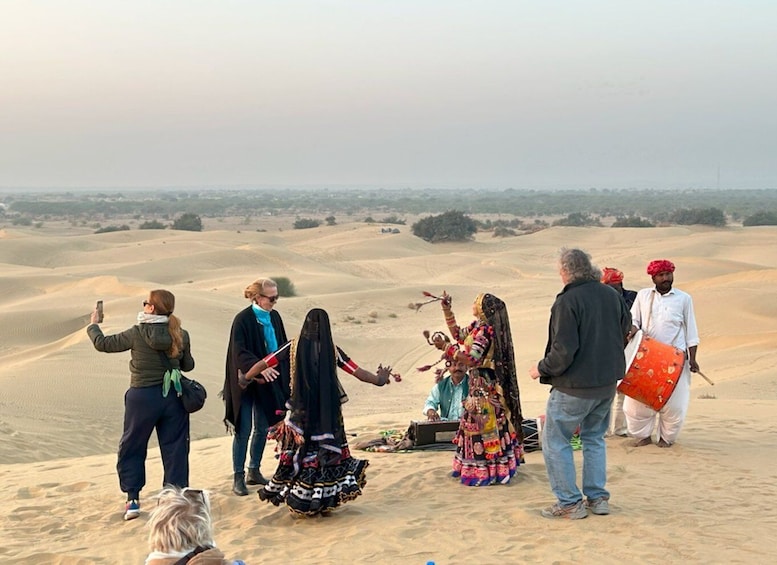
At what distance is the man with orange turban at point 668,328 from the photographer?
800 cm

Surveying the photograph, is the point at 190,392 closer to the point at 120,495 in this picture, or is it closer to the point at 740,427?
the point at 120,495

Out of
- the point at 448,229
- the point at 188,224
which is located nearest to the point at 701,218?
the point at 448,229

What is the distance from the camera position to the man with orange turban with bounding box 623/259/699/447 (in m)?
8.00

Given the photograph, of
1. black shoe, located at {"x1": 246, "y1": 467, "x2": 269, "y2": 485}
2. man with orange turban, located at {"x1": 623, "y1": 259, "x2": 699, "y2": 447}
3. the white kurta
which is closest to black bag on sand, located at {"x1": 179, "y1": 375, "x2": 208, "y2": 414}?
black shoe, located at {"x1": 246, "y1": 467, "x2": 269, "y2": 485}

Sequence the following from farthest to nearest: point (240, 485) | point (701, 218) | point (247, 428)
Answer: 1. point (701, 218)
2. point (240, 485)
3. point (247, 428)

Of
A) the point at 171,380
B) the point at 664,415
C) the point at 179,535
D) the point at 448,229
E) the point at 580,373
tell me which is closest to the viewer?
the point at 179,535

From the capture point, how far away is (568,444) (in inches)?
239

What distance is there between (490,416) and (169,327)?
2666 millimetres

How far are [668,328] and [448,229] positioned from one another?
4731 centimetres

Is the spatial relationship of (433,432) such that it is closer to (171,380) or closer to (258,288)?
(258,288)

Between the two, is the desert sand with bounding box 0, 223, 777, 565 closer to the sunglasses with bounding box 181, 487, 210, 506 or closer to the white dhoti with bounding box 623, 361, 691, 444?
the white dhoti with bounding box 623, 361, 691, 444

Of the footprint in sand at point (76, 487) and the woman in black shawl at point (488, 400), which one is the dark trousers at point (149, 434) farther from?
the woman in black shawl at point (488, 400)

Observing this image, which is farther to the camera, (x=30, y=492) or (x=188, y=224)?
(x=188, y=224)

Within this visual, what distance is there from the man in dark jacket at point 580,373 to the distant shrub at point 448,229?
48.7 metres
